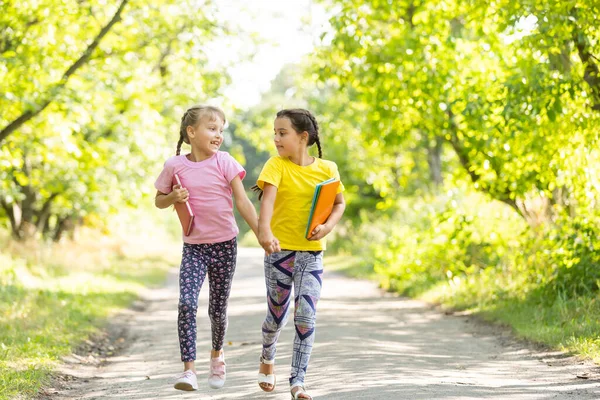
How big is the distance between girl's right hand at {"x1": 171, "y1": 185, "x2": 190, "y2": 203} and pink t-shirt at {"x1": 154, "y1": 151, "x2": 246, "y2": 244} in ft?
0.32

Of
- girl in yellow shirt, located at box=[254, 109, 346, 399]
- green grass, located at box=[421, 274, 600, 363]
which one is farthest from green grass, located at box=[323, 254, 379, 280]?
girl in yellow shirt, located at box=[254, 109, 346, 399]

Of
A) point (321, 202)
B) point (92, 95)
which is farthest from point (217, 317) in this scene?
point (92, 95)

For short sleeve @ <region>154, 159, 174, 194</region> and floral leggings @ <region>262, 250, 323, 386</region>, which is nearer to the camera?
floral leggings @ <region>262, 250, 323, 386</region>

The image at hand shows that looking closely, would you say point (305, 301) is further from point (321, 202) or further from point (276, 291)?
point (321, 202)

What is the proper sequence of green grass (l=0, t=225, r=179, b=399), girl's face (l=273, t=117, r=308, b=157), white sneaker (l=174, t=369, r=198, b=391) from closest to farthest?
white sneaker (l=174, t=369, r=198, b=391) → girl's face (l=273, t=117, r=308, b=157) → green grass (l=0, t=225, r=179, b=399)

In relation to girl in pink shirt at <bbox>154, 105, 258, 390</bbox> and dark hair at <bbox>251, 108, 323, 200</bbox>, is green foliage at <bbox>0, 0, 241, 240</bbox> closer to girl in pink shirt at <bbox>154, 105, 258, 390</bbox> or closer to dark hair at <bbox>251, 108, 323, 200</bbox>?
girl in pink shirt at <bbox>154, 105, 258, 390</bbox>

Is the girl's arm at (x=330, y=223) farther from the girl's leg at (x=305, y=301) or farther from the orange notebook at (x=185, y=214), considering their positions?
the orange notebook at (x=185, y=214)

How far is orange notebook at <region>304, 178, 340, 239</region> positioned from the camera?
19.4 feet

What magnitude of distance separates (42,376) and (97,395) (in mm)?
767

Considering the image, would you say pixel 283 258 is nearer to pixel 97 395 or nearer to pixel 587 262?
pixel 97 395

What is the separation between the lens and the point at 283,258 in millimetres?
6066

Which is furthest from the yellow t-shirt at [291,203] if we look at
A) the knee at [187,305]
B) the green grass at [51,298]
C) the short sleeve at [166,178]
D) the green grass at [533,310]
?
the green grass at [533,310]

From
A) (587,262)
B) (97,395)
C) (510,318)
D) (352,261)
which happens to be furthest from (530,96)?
(352,261)

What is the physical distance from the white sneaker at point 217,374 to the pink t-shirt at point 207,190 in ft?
2.97
